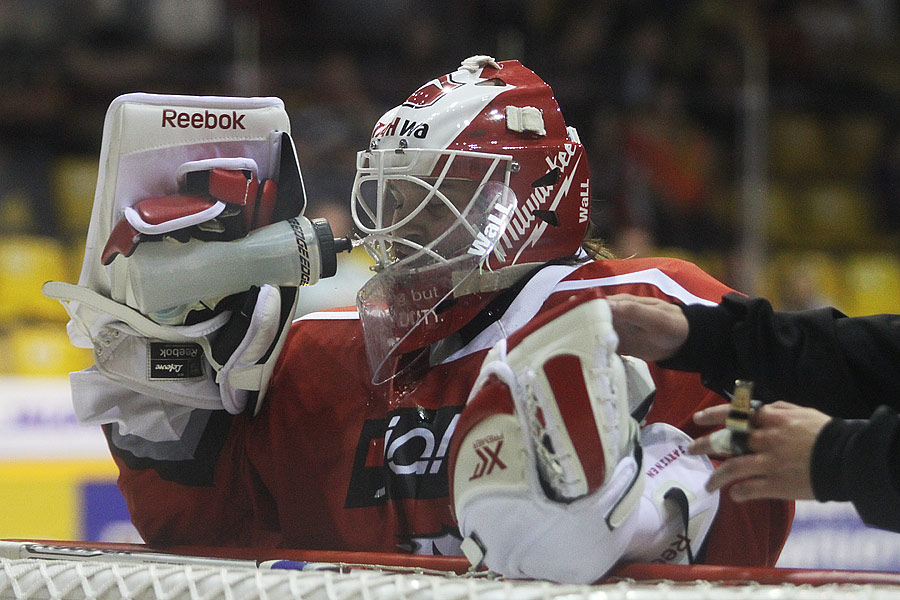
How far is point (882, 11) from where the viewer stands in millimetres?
5633

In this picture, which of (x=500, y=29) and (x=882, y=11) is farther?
(x=882, y=11)

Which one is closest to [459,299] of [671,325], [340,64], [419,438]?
[419,438]

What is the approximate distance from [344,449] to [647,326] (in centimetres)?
63

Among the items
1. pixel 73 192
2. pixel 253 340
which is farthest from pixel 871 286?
pixel 253 340

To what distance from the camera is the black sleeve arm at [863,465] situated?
39.1 inches

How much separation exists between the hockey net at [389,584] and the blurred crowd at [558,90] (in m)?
2.52

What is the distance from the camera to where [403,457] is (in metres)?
1.61

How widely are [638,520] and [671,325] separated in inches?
9.2

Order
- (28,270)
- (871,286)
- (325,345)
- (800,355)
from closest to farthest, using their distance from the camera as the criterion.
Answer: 1. (800,355)
2. (325,345)
3. (28,270)
4. (871,286)

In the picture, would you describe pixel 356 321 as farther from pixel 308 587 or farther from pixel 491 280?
pixel 308 587

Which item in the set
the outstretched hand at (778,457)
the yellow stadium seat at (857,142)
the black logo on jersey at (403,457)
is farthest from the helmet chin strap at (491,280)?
the yellow stadium seat at (857,142)

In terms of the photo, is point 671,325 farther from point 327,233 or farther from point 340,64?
point 340,64

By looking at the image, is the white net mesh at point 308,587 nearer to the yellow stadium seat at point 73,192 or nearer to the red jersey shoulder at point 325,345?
the red jersey shoulder at point 325,345

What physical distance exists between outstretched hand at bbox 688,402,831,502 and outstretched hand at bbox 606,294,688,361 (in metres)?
0.22
